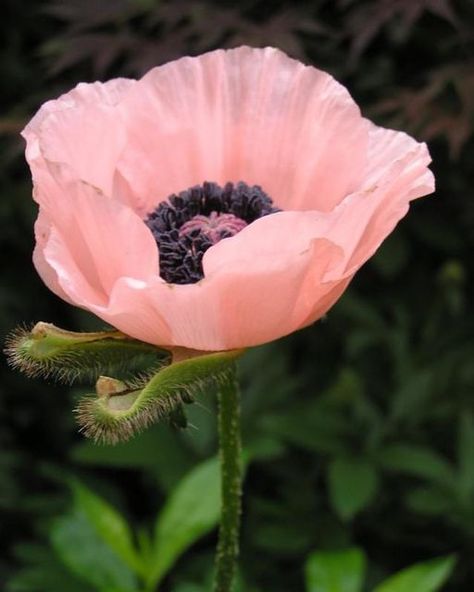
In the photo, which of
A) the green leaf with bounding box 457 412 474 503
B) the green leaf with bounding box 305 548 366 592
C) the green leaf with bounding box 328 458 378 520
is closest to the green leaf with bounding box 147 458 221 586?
the green leaf with bounding box 305 548 366 592

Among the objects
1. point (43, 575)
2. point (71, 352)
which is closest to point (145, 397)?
point (71, 352)

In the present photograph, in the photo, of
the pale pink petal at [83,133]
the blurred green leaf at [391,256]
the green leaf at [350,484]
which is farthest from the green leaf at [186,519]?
the blurred green leaf at [391,256]

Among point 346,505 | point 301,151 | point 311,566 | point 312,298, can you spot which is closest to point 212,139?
point 301,151

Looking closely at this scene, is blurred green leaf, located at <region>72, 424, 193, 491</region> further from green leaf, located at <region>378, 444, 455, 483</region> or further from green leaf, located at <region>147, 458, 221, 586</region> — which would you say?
green leaf, located at <region>147, 458, 221, 586</region>

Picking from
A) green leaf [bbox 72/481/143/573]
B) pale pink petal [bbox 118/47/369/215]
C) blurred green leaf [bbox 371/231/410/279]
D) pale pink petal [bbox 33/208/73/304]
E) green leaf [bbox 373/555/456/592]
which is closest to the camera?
pale pink petal [bbox 33/208/73/304]

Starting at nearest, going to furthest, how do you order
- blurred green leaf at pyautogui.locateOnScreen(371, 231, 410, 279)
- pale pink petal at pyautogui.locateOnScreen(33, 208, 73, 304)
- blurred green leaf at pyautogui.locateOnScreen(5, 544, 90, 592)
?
pale pink petal at pyautogui.locateOnScreen(33, 208, 73, 304)
blurred green leaf at pyautogui.locateOnScreen(5, 544, 90, 592)
blurred green leaf at pyautogui.locateOnScreen(371, 231, 410, 279)

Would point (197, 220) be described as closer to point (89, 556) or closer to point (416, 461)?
point (89, 556)

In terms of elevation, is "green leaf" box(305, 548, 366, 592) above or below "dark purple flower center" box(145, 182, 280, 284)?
below

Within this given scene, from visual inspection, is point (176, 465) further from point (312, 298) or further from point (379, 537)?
point (312, 298)
